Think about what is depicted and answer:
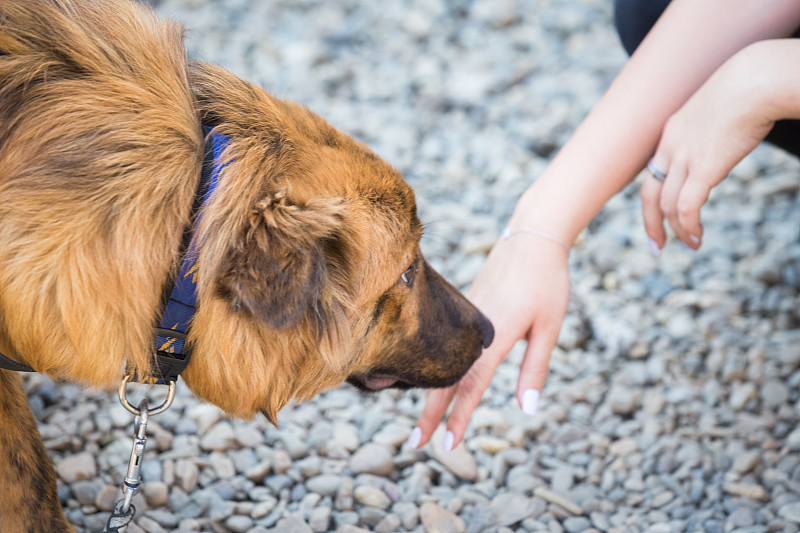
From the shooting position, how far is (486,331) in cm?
216

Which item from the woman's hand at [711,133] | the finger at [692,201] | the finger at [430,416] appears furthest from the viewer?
the finger at [430,416]

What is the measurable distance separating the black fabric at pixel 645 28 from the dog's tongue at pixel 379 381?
1.63m

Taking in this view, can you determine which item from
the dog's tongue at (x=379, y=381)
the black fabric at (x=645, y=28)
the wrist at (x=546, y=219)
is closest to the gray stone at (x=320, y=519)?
the dog's tongue at (x=379, y=381)

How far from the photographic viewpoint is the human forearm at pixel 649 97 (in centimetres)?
232

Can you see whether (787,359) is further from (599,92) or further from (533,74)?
Answer: (533,74)

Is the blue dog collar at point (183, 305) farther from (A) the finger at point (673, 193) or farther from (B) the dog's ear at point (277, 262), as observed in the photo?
(A) the finger at point (673, 193)

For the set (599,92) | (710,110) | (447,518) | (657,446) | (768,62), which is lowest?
(447,518)

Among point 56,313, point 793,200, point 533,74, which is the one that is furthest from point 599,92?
point 56,313

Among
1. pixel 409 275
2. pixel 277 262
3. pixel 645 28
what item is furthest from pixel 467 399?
pixel 645 28

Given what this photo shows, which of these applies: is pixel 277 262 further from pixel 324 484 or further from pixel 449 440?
pixel 324 484

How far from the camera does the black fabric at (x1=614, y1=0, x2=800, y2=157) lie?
2.62m

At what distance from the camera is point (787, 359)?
2.92 m

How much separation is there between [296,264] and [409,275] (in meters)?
0.51

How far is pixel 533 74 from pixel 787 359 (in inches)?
101
